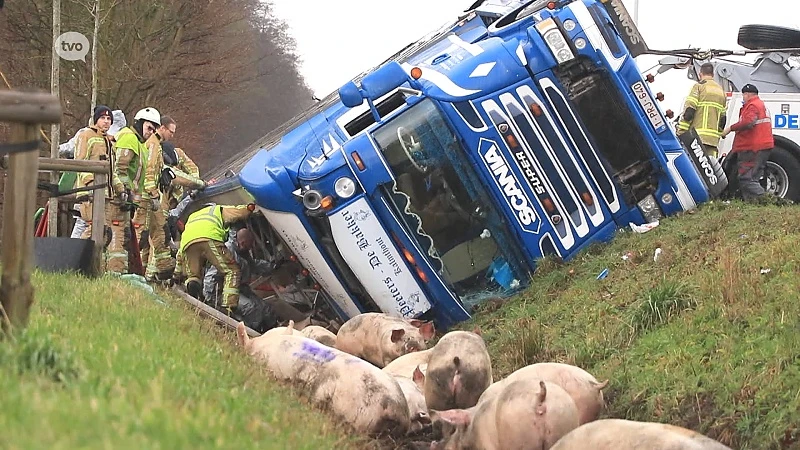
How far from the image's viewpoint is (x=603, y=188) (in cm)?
889

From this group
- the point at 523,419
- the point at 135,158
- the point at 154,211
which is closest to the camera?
the point at 523,419

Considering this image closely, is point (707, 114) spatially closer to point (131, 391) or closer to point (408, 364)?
point (408, 364)

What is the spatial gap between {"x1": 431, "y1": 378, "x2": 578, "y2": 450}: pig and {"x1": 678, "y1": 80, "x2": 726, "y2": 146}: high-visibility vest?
739 centimetres

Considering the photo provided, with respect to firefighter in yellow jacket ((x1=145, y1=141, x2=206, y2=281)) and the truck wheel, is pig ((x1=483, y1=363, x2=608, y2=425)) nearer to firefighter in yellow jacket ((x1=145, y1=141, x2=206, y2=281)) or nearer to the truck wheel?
firefighter in yellow jacket ((x1=145, y1=141, x2=206, y2=281))

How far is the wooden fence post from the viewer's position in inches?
152

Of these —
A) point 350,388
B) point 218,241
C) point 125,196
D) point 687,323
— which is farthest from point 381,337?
point 125,196

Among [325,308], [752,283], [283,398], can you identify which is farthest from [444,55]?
[283,398]

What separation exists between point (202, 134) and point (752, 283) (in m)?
26.3

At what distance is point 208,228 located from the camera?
9.95 m

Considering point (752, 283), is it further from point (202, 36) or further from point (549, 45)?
point (202, 36)

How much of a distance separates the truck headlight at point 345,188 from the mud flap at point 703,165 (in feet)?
10.1

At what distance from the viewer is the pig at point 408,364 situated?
7063mm

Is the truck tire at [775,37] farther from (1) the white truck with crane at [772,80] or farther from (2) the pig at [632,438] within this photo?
(2) the pig at [632,438]

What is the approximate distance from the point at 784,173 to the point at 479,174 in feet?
16.9
